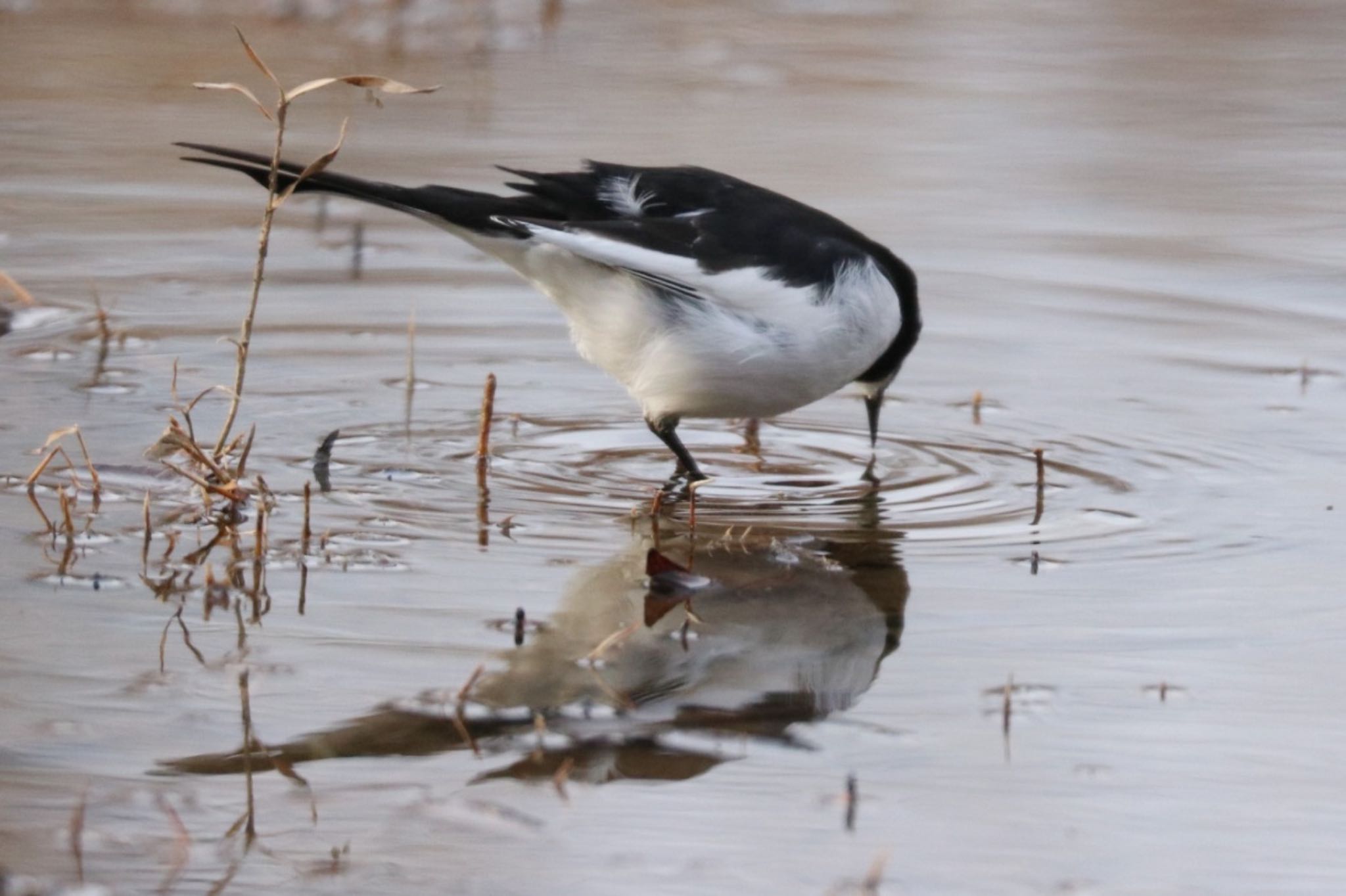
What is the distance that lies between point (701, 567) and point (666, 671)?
2.17 feet

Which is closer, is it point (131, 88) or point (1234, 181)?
point (1234, 181)

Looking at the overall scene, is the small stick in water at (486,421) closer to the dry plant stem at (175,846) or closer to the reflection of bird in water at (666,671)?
the reflection of bird in water at (666,671)

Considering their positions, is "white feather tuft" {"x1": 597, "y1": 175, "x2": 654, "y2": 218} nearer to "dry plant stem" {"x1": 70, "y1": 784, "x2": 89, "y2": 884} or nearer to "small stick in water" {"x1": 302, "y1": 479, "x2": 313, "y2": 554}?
"small stick in water" {"x1": 302, "y1": 479, "x2": 313, "y2": 554}

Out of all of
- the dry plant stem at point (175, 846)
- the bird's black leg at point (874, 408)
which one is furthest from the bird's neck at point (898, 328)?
the dry plant stem at point (175, 846)

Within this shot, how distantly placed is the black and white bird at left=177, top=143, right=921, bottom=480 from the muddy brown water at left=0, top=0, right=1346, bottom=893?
0.29 m

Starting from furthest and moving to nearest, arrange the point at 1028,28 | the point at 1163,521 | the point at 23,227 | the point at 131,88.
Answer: the point at 1028,28
the point at 131,88
the point at 23,227
the point at 1163,521

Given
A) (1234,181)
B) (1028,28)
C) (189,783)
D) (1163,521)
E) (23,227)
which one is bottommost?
(189,783)

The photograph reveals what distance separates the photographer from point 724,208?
468cm

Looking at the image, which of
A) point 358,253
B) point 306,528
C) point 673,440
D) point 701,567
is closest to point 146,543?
point 306,528

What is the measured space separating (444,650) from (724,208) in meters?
1.65

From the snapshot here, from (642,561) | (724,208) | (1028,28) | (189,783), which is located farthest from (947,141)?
(189,783)

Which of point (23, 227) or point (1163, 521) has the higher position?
point (23, 227)

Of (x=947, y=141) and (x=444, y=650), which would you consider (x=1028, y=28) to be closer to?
(x=947, y=141)

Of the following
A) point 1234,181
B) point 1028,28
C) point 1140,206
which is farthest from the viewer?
point 1028,28
